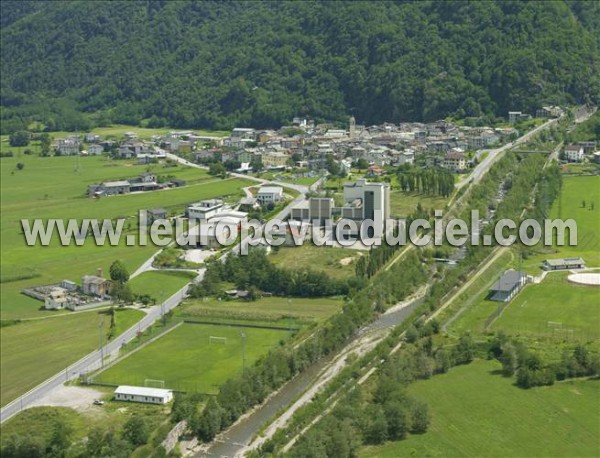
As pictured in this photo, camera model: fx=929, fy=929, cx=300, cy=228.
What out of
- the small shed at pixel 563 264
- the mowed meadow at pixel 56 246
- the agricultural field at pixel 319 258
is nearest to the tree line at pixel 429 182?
the mowed meadow at pixel 56 246

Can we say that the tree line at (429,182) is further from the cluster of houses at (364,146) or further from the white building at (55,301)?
the white building at (55,301)

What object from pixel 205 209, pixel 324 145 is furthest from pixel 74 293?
pixel 324 145

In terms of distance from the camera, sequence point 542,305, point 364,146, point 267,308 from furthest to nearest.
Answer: point 364,146 → point 267,308 → point 542,305

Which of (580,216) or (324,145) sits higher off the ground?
(324,145)

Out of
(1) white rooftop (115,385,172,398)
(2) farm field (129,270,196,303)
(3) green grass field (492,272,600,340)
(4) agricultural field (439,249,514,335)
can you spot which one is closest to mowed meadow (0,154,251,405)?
(2) farm field (129,270,196,303)

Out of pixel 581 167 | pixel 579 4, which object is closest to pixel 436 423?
pixel 581 167

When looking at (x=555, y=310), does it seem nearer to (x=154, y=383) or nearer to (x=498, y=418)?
(x=498, y=418)
